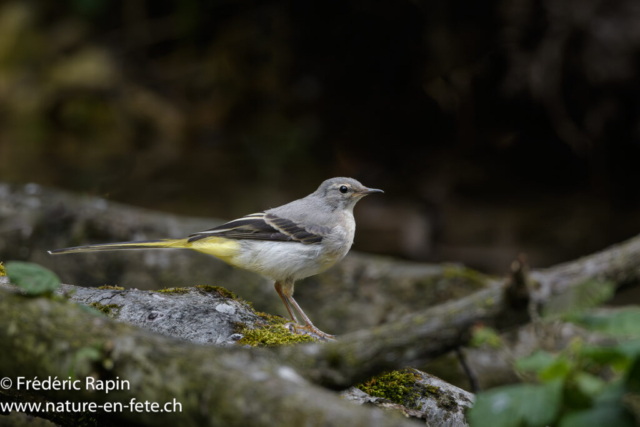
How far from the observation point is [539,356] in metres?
1.88

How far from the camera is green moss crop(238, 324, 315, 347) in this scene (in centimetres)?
296

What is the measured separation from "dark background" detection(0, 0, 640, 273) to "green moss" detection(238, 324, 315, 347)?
17.5 ft

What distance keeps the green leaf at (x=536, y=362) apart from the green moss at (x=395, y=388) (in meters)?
1.09

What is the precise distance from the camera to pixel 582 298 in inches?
65.7

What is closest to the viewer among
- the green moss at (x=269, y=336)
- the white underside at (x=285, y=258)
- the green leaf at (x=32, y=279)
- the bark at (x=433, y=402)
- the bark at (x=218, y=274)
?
the green leaf at (x=32, y=279)

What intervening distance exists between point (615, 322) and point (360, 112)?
11086 millimetres

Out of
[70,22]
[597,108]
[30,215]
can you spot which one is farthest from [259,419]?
[70,22]

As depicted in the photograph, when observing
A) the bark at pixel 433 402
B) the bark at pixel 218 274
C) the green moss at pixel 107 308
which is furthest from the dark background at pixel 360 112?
the green moss at pixel 107 308

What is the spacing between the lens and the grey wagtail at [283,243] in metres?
3.77

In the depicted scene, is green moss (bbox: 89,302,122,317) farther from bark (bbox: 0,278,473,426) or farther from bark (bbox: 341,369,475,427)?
bark (bbox: 341,369,475,427)

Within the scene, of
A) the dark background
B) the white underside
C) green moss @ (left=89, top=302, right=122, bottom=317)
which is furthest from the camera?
the dark background

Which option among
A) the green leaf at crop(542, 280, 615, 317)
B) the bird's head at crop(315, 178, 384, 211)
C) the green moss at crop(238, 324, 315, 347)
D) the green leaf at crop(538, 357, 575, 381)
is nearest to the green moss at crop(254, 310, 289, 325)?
the green moss at crop(238, 324, 315, 347)

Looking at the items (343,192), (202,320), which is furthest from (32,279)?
(343,192)

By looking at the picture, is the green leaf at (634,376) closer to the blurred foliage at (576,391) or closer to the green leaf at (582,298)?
the blurred foliage at (576,391)
